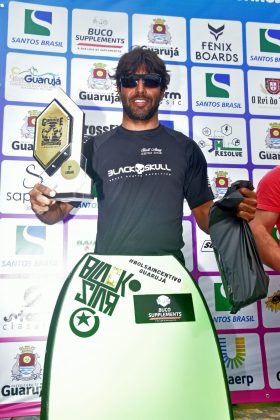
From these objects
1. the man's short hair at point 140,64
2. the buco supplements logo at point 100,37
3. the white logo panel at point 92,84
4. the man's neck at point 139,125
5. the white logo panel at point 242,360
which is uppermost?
the buco supplements logo at point 100,37

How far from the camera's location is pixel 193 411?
4.44 feet

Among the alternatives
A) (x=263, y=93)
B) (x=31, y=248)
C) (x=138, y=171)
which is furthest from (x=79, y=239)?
(x=263, y=93)

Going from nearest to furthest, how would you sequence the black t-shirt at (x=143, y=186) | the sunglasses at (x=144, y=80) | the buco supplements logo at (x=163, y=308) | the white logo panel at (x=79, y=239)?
the buco supplements logo at (x=163, y=308), the black t-shirt at (x=143, y=186), the sunglasses at (x=144, y=80), the white logo panel at (x=79, y=239)

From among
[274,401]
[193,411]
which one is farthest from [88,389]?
[274,401]

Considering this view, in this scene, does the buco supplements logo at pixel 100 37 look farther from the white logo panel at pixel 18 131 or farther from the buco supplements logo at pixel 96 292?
the buco supplements logo at pixel 96 292

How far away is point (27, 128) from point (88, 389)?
1.73 meters

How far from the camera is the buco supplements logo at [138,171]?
1.82m

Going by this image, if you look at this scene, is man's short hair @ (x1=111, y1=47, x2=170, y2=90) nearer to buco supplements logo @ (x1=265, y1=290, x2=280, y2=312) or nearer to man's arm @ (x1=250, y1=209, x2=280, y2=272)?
man's arm @ (x1=250, y1=209, x2=280, y2=272)

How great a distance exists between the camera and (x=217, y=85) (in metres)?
2.83

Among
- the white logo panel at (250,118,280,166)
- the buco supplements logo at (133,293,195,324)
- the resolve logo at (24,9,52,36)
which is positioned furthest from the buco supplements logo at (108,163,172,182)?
the resolve logo at (24,9,52,36)

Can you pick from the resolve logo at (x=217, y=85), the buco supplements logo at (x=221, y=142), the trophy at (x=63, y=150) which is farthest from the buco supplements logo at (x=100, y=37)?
the trophy at (x=63, y=150)

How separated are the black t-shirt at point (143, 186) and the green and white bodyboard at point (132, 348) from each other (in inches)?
→ 8.5

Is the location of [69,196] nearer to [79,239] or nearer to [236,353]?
→ [79,239]

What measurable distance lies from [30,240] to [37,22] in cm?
139
